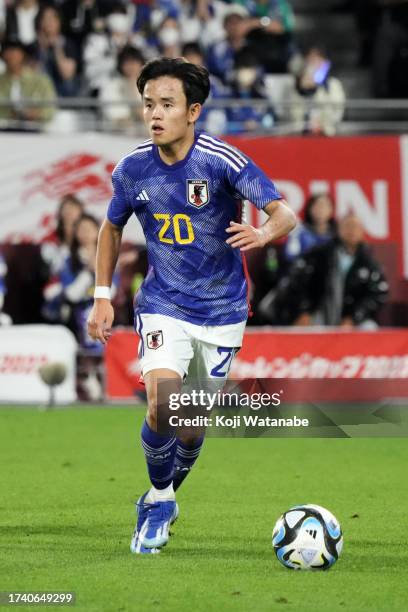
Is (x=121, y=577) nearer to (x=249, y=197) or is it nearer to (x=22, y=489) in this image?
(x=249, y=197)

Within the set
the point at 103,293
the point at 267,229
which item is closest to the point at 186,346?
the point at 103,293

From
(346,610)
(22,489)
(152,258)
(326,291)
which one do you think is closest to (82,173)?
(326,291)

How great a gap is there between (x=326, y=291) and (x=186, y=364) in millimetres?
10310

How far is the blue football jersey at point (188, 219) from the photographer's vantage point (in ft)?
24.6

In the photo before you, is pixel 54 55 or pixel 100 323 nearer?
pixel 100 323

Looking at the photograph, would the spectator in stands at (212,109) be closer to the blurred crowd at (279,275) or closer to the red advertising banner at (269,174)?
A: the red advertising banner at (269,174)

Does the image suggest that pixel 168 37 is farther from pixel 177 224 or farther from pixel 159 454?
pixel 159 454

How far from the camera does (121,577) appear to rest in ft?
21.5

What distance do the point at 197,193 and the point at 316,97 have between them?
11666 mm

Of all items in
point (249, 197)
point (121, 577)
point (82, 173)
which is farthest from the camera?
point (82, 173)

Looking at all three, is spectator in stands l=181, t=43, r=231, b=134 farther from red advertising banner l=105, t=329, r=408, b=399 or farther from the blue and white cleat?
A: the blue and white cleat

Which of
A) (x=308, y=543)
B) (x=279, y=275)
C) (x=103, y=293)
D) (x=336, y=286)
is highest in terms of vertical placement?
(x=103, y=293)

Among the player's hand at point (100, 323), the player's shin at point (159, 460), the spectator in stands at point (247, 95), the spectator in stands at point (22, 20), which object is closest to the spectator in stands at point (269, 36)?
the spectator in stands at point (247, 95)

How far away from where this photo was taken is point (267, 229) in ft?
22.8
